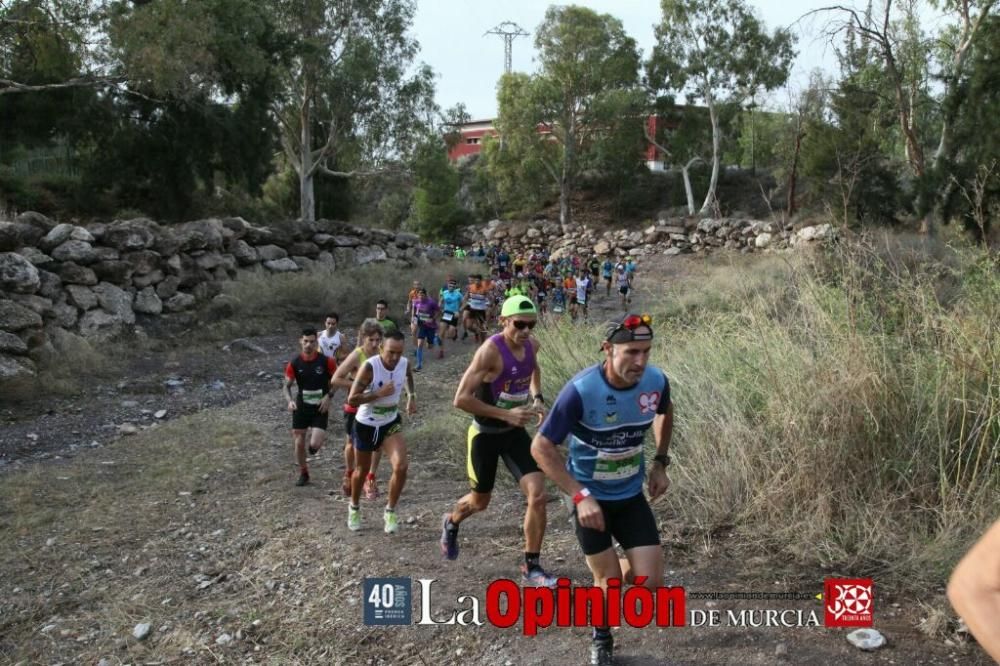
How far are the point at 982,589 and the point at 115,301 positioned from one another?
15743 millimetres

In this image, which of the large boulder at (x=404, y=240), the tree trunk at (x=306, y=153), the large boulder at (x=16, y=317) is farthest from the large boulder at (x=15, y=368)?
the tree trunk at (x=306, y=153)

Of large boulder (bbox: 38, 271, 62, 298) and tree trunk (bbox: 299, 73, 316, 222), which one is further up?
tree trunk (bbox: 299, 73, 316, 222)

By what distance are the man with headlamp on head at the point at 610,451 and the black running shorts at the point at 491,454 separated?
1.17m

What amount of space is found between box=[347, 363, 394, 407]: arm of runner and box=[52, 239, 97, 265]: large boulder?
36.0 feet

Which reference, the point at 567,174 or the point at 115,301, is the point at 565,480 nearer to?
the point at 115,301

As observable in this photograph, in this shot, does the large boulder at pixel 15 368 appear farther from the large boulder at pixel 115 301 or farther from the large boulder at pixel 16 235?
the large boulder at pixel 115 301

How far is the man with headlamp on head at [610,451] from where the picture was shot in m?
3.41

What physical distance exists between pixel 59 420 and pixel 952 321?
10.3 metres

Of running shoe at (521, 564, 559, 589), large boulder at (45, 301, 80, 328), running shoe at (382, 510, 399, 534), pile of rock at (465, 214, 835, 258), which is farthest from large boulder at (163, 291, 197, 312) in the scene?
pile of rock at (465, 214, 835, 258)

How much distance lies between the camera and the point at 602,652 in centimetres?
350

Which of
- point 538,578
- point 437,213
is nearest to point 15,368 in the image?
point 538,578

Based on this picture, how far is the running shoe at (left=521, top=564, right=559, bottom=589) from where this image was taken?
434 centimetres

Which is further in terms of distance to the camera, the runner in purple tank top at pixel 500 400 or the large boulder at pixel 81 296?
the large boulder at pixel 81 296

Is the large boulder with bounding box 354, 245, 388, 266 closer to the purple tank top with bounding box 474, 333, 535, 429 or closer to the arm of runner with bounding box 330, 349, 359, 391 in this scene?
the arm of runner with bounding box 330, 349, 359, 391
